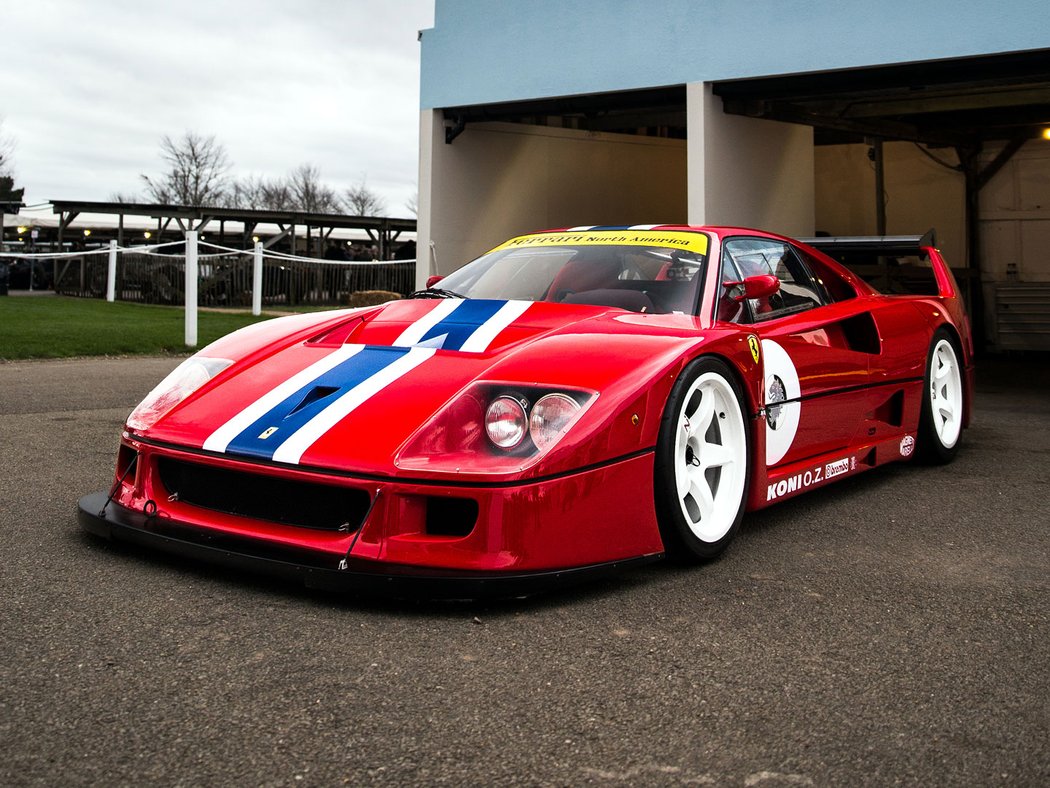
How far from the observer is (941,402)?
5344 millimetres

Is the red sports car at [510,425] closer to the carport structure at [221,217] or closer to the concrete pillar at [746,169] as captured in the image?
the concrete pillar at [746,169]

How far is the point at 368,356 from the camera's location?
11.0ft

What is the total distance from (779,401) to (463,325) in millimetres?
1121

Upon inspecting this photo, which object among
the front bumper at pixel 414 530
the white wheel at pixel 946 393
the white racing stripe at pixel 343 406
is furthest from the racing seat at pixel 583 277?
the white wheel at pixel 946 393

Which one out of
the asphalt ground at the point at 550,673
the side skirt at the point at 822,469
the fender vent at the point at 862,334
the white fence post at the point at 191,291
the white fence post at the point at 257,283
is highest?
the white fence post at the point at 257,283

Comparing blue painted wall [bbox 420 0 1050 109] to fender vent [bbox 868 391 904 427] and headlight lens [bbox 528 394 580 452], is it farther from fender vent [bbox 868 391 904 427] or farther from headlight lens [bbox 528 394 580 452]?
headlight lens [bbox 528 394 580 452]

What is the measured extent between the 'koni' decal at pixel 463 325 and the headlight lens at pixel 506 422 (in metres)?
0.38

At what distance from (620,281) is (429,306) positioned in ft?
2.28

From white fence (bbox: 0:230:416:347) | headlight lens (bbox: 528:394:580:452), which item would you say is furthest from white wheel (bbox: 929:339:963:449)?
white fence (bbox: 0:230:416:347)

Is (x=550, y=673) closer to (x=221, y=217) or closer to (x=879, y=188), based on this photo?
(x=879, y=188)

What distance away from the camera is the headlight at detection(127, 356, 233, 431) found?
331 centimetres

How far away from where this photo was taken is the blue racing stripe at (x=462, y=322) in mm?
3359

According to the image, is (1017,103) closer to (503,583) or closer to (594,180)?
(594,180)

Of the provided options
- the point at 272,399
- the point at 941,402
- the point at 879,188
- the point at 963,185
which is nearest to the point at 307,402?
the point at 272,399
